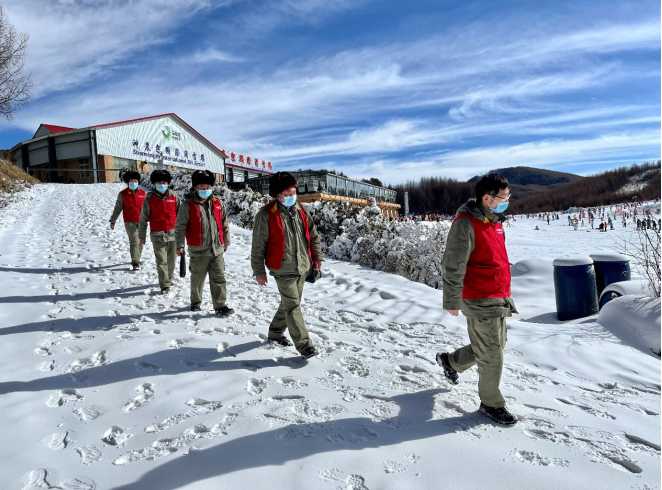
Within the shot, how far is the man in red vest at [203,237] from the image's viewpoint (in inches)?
220

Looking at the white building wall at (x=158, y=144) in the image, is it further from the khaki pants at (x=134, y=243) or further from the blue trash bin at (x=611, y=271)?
the blue trash bin at (x=611, y=271)

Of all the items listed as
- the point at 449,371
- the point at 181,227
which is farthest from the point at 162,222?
the point at 449,371

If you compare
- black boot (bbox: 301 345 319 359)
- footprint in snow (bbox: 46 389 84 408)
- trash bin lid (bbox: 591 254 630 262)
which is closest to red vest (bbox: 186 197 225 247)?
black boot (bbox: 301 345 319 359)

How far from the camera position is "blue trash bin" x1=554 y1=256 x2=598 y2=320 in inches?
281

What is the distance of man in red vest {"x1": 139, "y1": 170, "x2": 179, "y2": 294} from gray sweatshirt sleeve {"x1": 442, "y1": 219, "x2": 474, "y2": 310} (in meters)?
4.82

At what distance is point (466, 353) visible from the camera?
144 inches

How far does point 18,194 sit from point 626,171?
128m

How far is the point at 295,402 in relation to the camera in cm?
347

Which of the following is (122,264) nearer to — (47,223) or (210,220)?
(210,220)

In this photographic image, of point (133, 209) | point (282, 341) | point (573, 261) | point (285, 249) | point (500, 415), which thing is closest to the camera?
point (500, 415)

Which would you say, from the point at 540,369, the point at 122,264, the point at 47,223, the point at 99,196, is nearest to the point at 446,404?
the point at 540,369

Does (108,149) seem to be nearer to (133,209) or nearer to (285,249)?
(133,209)

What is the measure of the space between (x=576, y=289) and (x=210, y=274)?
572cm

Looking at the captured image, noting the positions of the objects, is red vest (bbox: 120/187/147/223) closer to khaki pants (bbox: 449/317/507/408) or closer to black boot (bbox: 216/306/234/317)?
black boot (bbox: 216/306/234/317)
